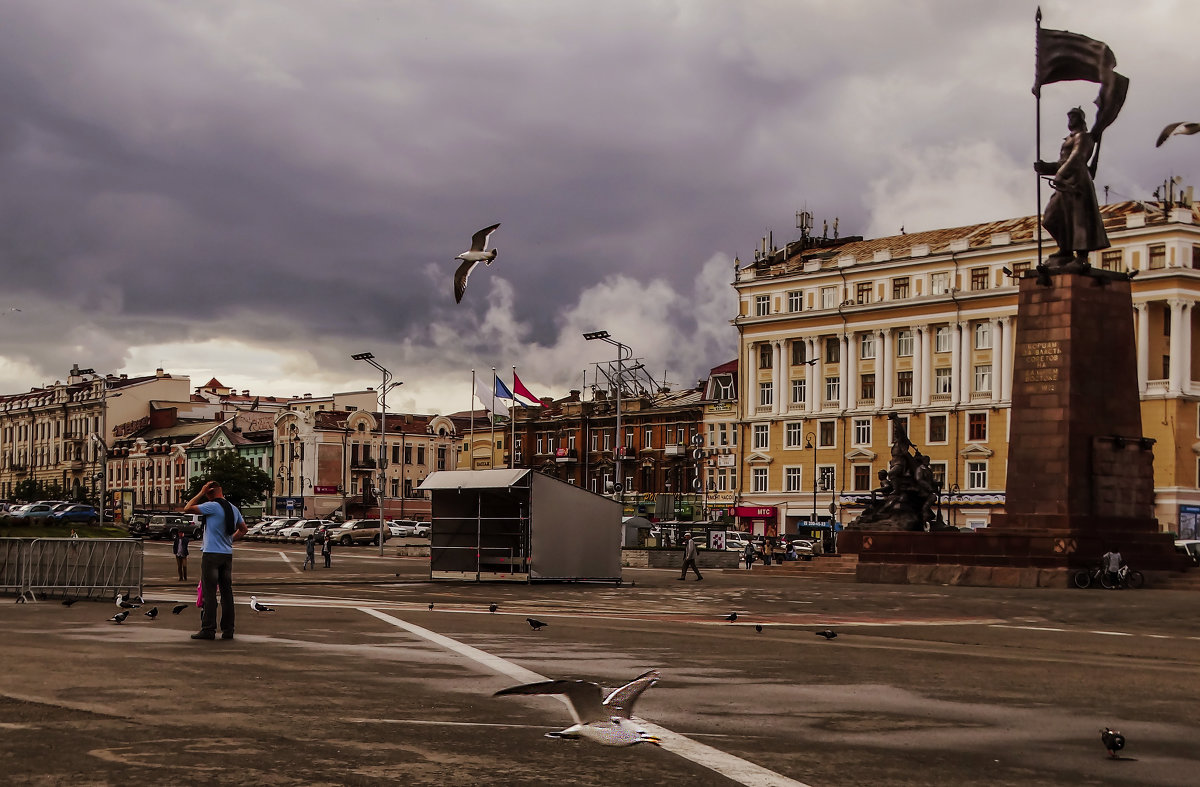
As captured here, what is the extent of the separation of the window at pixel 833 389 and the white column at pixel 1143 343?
19971 mm

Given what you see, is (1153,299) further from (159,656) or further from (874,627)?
(159,656)

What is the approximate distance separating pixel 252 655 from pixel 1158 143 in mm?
23952

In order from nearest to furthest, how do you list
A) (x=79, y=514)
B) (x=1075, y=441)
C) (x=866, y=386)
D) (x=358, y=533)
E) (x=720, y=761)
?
(x=720, y=761)
(x=1075, y=441)
(x=358, y=533)
(x=79, y=514)
(x=866, y=386)

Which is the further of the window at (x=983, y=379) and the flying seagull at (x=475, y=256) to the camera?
the window at (x=983, y=379)

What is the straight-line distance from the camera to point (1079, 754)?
27.0ft

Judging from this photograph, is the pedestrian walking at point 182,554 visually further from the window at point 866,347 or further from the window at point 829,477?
the window at point 866,347

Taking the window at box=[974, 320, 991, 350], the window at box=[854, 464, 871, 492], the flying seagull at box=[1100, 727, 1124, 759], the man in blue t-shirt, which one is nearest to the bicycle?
the man in blue t-shirt

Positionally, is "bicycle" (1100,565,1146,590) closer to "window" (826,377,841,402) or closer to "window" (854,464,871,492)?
"window" (854,464,871,492)

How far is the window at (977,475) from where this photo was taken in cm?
8769

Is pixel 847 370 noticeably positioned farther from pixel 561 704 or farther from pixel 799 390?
pixel 561 704

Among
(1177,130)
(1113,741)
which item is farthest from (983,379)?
(1113,741)

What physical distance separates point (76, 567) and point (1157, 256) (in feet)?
229

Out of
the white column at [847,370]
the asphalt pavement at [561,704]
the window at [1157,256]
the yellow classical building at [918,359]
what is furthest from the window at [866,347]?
the asphalt pavement at [561,704]

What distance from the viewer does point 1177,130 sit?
30.1 metres
